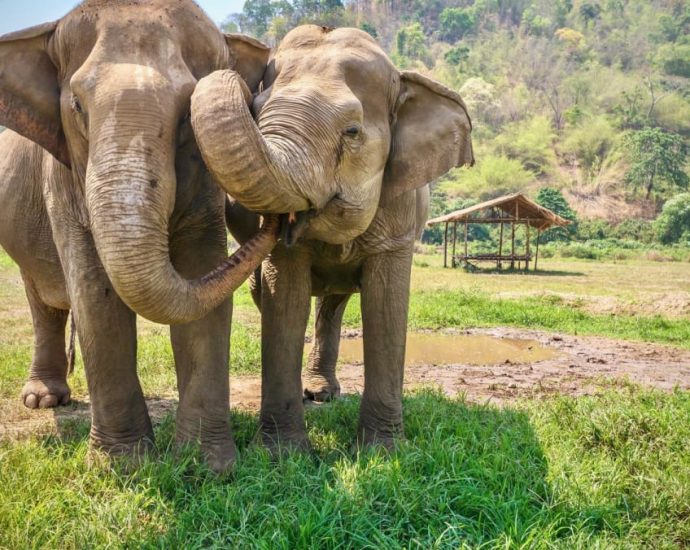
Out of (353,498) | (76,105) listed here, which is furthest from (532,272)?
(76,105)

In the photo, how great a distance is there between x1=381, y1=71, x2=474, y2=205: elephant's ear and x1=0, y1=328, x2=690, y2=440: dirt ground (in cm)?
207

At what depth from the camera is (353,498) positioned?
288 centimetres

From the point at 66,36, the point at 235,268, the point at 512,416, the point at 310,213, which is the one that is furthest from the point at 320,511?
the point at 66,36

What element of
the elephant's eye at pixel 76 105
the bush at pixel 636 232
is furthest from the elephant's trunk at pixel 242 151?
the bush at pixel 636 232

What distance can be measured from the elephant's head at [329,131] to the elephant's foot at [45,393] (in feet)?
9.46

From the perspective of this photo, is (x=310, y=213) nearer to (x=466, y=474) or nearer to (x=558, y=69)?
(x=466, y=474)

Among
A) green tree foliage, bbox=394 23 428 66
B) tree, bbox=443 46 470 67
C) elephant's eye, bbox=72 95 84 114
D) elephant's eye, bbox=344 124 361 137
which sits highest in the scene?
green tree foliage, bbox=394 23 428 66

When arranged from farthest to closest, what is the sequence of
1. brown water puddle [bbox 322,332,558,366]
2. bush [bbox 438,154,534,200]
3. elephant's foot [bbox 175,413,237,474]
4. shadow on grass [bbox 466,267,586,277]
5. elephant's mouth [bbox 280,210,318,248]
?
bush [bbox 438,154,534,200] → shadow on grass [bbox 466,267,586,277] → brown water puddle [bbox 322,332,558,366] → elephant's foot [bbox 175,413,237,474] → elephant's mouth [bbox 280,210,318,248]

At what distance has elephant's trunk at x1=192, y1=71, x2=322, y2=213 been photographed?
2.53 metres

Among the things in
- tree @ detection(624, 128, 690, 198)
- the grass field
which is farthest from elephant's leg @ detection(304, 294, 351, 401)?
tree @ detection(624, 128, 690, 198)

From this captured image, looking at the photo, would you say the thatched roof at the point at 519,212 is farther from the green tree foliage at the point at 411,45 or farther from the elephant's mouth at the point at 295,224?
the green tree foliage at the point at 411,45

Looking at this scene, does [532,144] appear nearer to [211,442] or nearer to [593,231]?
[593,231]

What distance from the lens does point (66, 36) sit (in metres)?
3.15

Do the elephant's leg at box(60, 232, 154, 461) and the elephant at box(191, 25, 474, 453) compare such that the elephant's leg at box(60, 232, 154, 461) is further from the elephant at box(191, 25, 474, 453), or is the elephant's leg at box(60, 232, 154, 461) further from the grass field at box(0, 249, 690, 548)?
the elephant at box(191, 25, 474, 453)
